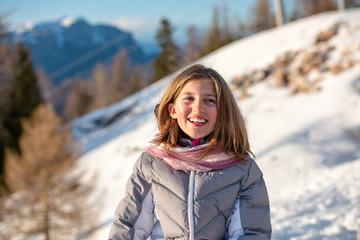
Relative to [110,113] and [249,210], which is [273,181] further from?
[110,113]

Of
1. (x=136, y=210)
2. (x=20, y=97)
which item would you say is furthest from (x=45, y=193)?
(x=20, y=97)

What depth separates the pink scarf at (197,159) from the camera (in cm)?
176

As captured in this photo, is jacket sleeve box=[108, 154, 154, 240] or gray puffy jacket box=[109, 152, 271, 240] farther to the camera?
jacket sleeve box=[108, 154, 154, 240]

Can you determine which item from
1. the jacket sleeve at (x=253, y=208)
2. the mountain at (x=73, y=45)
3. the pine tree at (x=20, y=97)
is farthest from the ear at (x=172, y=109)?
the mountain at (x=73, y=45)

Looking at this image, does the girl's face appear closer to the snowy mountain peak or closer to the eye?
the eye

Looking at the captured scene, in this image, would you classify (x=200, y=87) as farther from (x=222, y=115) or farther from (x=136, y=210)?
(x=136, y=210)

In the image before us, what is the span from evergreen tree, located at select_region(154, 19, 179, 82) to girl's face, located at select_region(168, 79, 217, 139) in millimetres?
28210

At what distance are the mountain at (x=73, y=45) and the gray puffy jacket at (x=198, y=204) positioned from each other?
120 meters

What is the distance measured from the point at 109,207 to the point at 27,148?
5.21m

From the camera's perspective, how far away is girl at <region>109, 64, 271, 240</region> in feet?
5.52

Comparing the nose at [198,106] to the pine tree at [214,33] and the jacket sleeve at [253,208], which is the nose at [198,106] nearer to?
the jacket sleeve at [253,208]

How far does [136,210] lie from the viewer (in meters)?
1.83

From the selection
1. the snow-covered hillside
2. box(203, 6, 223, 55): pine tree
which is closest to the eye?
the snow-covered hillside

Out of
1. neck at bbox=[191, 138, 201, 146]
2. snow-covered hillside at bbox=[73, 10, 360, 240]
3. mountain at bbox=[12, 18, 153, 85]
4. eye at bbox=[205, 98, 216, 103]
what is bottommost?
mountain at bbox=[12, 18, 153, 85]
